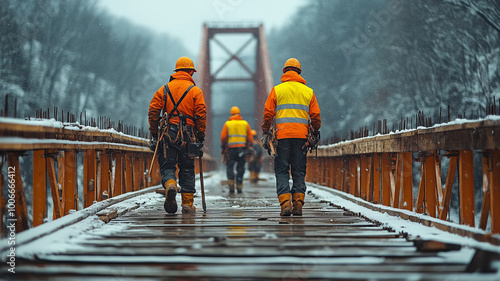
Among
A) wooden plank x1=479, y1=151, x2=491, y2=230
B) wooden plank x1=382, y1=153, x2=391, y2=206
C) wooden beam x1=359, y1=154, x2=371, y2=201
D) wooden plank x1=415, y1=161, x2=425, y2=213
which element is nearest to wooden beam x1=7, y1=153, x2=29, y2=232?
wooden plank x1=479, y1=151, x2=491, y2=230

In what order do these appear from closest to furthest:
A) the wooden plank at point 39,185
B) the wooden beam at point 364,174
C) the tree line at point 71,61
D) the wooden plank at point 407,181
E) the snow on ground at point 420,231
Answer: the snow on ground at point 420,231 → the wooden plank at point 39,185 → the wooden plank at point 407,181 → the wooden beam at point 364,174 → the tree line at point 71,61

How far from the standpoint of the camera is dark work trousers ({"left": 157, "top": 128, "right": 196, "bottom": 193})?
6898 millimetres

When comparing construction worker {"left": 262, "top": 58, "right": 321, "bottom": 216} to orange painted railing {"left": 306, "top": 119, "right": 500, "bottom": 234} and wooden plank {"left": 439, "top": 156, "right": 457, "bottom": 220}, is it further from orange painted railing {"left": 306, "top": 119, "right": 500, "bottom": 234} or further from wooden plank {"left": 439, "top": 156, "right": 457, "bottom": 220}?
wooden plank {"left": 439, "top": 156, "right": 457, "bottom": 220}

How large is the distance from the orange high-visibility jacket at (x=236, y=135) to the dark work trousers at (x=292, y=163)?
15.4 feet

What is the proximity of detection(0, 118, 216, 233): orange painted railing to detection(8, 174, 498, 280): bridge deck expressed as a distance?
0.44 m

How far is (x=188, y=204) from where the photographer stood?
22.8 ft

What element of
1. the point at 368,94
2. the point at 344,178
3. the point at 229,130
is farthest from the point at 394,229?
the point at 368,94

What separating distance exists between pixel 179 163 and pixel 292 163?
120 cm

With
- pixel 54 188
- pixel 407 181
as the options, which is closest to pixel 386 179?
pixel 407 181

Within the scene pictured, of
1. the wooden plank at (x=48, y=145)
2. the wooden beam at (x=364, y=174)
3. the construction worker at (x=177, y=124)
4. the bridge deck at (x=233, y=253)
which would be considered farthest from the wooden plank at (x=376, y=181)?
the wooden plank at (x=48, y=145)

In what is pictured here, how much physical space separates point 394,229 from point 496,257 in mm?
1403

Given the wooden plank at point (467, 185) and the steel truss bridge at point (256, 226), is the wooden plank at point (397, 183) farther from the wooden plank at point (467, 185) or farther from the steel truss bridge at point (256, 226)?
the wooden plank at point (467, 185)

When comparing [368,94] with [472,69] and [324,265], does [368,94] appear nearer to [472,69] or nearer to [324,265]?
[472,69]

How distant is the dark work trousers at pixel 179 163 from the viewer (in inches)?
272
